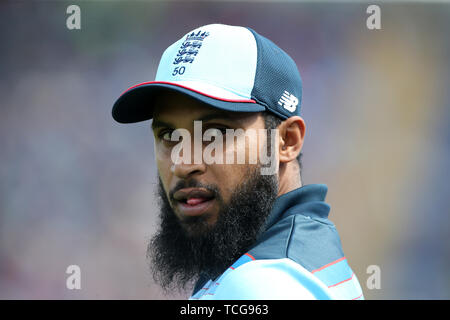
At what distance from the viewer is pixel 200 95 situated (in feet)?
4.12

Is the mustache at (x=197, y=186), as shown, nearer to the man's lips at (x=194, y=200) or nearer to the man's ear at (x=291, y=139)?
the man's lips at (x=194, y=200)

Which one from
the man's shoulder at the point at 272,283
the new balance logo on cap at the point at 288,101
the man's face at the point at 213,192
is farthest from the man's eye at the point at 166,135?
the man's shoulder at the point at 272,283

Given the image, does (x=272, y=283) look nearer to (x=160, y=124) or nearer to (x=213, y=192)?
(x=213, y=192)

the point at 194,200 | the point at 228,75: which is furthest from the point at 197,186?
the point at 228,75

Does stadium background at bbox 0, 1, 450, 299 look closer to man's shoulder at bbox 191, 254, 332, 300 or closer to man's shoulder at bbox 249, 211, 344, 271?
man's shoulder at bbox 249, 211, 344, 271

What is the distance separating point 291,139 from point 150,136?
11.6 feet

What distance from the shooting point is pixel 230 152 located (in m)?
1.29

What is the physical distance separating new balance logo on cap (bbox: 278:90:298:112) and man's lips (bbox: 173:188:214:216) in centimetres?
30

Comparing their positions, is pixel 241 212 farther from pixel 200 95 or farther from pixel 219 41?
pixel 219 41

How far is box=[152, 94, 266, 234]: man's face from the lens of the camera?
1.28 m

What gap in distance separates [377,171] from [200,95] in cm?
375

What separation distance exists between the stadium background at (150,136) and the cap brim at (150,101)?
3134 mm

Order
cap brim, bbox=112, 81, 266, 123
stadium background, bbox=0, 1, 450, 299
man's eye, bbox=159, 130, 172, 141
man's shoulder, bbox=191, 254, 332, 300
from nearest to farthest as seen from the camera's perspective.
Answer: man's shoulder, bbox=191, 254, 332, 300 → cap brim, bbox=112, 81, 266, 123 → man's eye, bbox=159, 130, 172, 141 → stadium background, bbox=0, 1, 450, 299

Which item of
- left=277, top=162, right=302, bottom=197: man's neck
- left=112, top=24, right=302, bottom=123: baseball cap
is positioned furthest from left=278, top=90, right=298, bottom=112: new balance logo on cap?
left=277, top=162, right=302, bottom=197: man's neck
